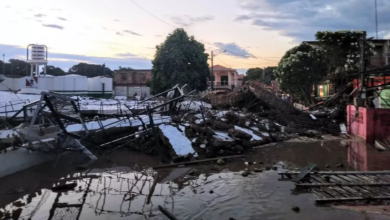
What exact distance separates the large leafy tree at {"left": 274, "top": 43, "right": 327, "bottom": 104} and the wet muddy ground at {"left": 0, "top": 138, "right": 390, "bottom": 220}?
19432 millimetres

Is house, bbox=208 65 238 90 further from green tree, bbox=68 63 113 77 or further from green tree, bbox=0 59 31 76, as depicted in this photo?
green tree, bbox=0 59 31 76

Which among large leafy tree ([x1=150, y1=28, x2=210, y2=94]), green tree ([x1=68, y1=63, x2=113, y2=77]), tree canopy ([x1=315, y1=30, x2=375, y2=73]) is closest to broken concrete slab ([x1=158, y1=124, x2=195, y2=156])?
large leafy tree ([x1=150, y1=28, x2=210, y2=94])

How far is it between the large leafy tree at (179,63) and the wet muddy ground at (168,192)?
20.6 m

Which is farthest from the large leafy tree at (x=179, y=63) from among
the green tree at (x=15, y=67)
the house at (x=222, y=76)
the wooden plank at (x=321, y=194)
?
the green tree at (x=15, y=67)

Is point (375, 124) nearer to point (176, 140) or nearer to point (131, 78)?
point (176, 140)

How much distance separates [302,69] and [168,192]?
26.1 meters

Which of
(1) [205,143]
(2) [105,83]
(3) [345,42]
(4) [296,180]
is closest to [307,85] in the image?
(3) [345,42]

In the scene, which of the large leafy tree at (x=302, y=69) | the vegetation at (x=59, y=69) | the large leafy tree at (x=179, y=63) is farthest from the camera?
the vegetation at (x=59, y=69)

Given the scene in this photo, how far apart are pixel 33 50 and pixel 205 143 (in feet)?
81.2

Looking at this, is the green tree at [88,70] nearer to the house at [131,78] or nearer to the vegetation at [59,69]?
the vegetation at [59,69]

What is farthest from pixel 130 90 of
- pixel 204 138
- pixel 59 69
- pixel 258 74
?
pixel 258 74

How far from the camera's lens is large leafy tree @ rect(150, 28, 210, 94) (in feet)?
110

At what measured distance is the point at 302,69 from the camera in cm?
3212

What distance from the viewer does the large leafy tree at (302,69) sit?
3225 centimetres
